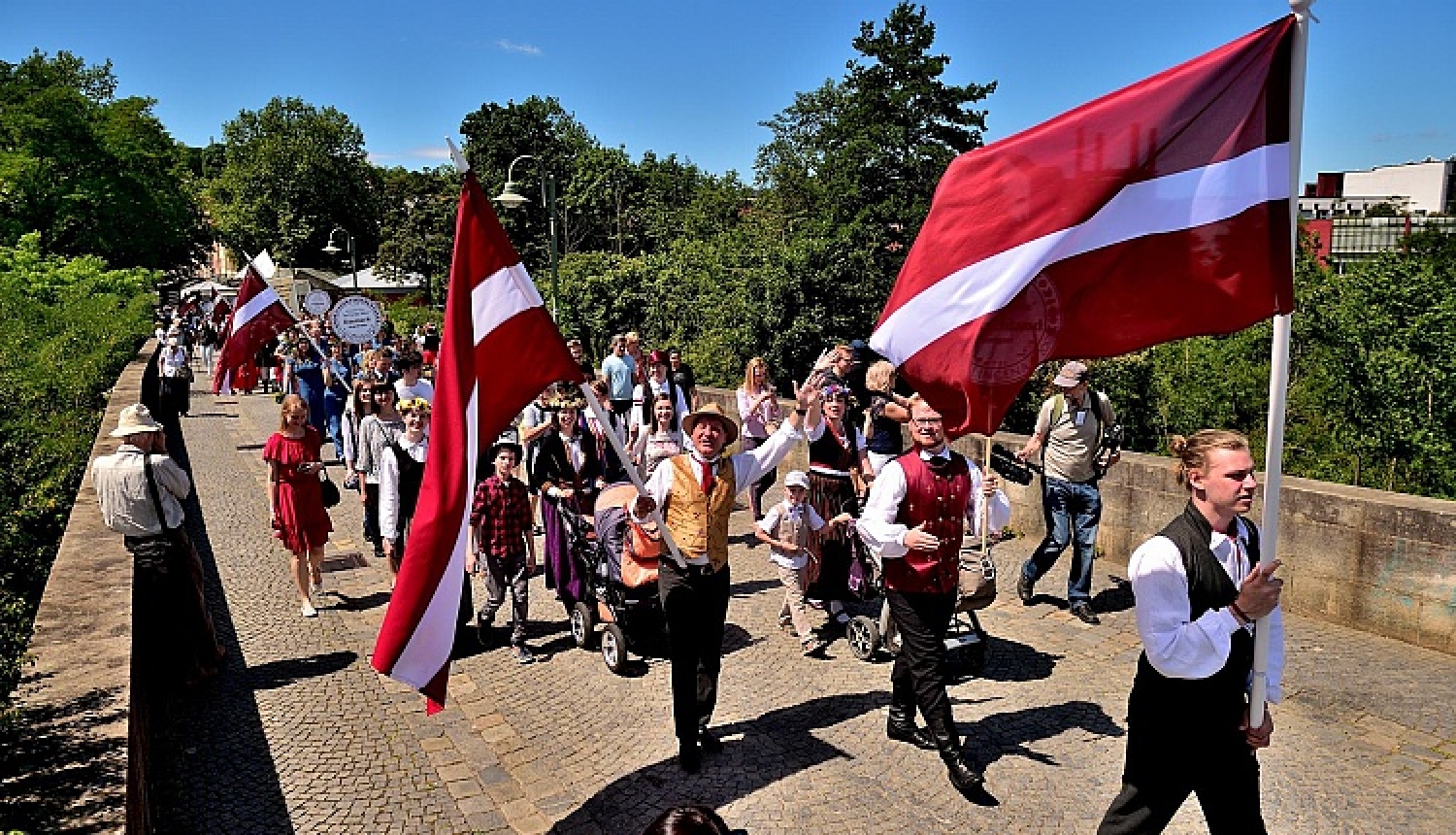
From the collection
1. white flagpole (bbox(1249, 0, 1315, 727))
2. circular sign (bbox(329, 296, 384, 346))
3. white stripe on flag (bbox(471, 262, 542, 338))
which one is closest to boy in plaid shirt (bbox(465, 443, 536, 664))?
white stripe on flag (bbox(471, 262, 542, 338))

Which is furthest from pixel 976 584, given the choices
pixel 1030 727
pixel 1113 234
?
pixel 1113 234

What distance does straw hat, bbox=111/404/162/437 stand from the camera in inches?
249

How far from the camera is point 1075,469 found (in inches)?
310

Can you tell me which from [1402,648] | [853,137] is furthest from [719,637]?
[853,137]

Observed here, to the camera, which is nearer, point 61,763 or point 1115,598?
point 61,763

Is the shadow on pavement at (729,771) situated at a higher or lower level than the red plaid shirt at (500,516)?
lower

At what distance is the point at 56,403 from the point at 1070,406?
37.8 ft

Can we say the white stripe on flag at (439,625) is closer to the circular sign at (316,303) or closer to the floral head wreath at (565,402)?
the floral head wreath at (565,402)

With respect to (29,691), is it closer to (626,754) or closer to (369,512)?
(626,754)

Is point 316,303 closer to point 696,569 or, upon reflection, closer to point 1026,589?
point 1026,589

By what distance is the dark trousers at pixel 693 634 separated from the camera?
18.0 ft

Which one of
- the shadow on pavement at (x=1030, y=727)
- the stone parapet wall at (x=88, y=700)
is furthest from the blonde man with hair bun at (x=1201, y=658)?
the stone parapet wall at (x=88, y=700)

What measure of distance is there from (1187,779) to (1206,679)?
1.32 feet

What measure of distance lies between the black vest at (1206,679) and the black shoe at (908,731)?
2272 millimetres
